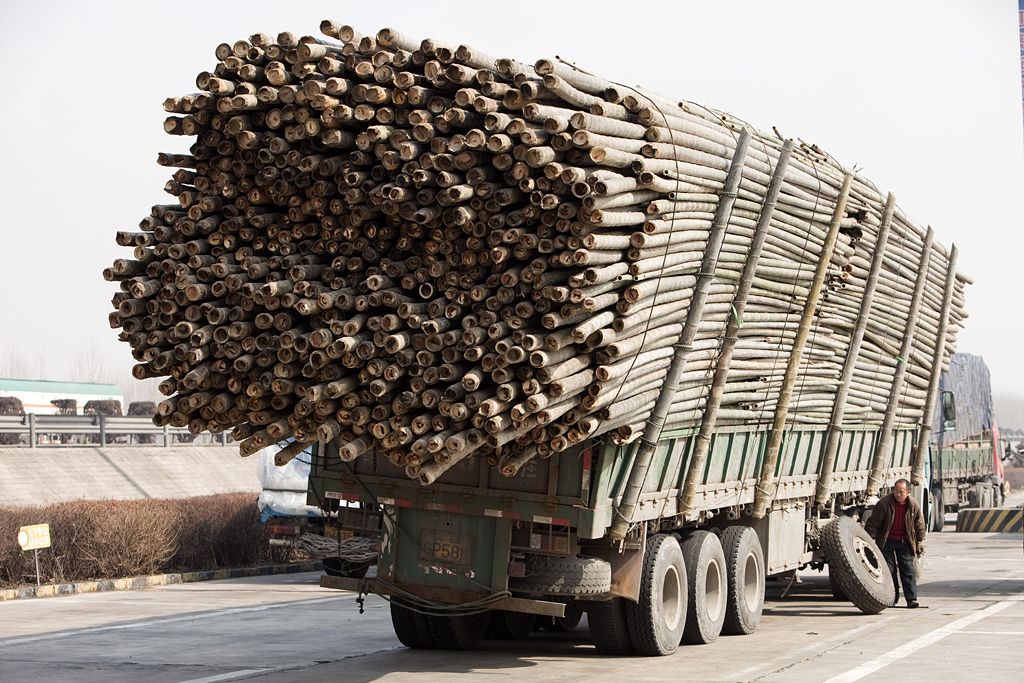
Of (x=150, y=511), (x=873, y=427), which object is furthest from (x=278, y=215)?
(x=150, y=511)

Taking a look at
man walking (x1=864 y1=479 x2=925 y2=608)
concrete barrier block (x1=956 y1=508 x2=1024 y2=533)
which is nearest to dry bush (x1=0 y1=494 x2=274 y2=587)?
man walking (x1=864 y1=479 x2=925 y2=608)

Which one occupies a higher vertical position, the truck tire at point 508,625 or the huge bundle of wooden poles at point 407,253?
the huge bundle of wooden poles at point 407,253

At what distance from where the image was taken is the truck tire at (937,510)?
31562 mm

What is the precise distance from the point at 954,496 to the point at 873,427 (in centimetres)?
1649

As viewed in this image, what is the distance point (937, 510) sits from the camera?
105 feet

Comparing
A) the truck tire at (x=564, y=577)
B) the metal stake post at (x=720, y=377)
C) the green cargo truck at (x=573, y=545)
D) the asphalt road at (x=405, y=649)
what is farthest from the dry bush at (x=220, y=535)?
the truck tire at (x=564, y=577)

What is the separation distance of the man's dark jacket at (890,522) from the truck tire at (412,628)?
6.55 m

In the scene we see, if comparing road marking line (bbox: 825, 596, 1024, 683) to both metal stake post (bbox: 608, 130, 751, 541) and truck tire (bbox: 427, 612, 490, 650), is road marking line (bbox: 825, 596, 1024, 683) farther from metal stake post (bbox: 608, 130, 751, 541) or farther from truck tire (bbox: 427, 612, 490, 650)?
truck tire (bbox: 427, 612, 490, 650)

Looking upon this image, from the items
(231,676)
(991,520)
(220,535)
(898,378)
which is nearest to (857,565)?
(898,378)

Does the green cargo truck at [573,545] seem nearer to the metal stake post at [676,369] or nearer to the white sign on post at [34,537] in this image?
the metal stake post at [676,369]

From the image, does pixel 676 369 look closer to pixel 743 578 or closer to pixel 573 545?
pixel 573 545

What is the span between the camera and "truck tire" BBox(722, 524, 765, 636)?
14.4 m

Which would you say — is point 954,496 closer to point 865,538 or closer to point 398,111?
point 865,538

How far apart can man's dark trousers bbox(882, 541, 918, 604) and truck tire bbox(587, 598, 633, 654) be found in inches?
216
